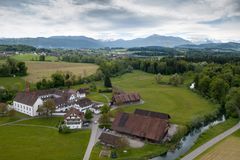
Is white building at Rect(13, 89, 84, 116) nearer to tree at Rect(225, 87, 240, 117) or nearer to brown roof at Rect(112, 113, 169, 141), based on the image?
brown roof at Rect(112, 113, 169, 141)

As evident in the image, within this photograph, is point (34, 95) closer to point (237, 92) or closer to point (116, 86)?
point (116, 86)

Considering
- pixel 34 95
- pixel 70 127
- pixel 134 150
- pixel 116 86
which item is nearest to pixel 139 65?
pixel 116 86

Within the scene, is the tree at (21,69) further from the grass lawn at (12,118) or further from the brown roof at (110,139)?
the brown roof at (110,139)

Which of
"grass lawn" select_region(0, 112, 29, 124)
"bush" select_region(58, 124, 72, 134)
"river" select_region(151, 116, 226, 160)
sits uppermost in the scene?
"bush" select_region(58, 124, 72, 134)

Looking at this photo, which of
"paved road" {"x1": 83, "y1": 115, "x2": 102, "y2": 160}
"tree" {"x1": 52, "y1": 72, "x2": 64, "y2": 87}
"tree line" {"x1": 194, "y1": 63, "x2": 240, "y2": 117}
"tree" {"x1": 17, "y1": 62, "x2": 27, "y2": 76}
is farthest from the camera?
"tree" {"x1": 17, "y1": 62, "x2": 27, "y2": 76}

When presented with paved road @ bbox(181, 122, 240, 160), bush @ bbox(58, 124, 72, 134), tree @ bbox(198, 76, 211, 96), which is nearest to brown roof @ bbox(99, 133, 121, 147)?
bush @ bbox(58, 124, 72, 134)
